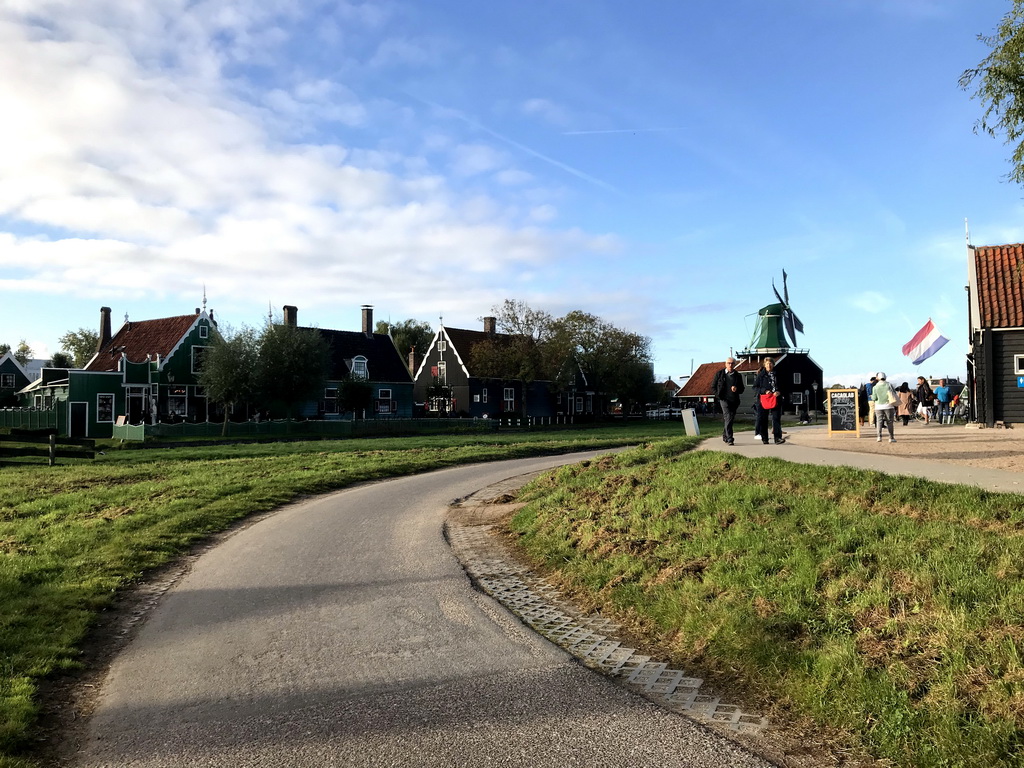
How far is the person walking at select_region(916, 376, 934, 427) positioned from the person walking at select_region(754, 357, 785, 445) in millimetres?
19573

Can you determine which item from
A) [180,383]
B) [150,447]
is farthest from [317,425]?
[150,447]

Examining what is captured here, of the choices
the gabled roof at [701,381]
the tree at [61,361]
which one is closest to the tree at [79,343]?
the tree at [61,361]

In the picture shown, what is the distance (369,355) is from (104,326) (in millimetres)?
19938

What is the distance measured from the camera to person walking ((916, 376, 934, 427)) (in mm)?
34000

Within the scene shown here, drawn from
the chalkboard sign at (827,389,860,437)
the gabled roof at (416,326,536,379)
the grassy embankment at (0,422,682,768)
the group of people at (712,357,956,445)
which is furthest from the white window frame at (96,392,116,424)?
the chalkboard sign at (827,389,860,437)

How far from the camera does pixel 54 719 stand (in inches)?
190

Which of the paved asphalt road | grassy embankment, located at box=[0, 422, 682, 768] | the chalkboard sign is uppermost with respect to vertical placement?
the chalkboard sign

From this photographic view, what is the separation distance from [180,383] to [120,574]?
4639 centimetres

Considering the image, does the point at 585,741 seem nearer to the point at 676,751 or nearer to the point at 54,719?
the point at 676,751

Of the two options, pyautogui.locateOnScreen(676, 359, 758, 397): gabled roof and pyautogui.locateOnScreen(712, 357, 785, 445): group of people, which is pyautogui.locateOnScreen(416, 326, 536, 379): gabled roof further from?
pyautogui.locateOnScreen(712, 357, 785, 445): group of people

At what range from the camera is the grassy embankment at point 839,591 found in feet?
14.2

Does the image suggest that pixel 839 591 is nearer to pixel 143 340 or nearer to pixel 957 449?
pixel 957 449

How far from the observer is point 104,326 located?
59344 mm

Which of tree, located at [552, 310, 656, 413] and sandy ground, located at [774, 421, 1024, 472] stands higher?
tree, located at [552, 310, 656, 413]
